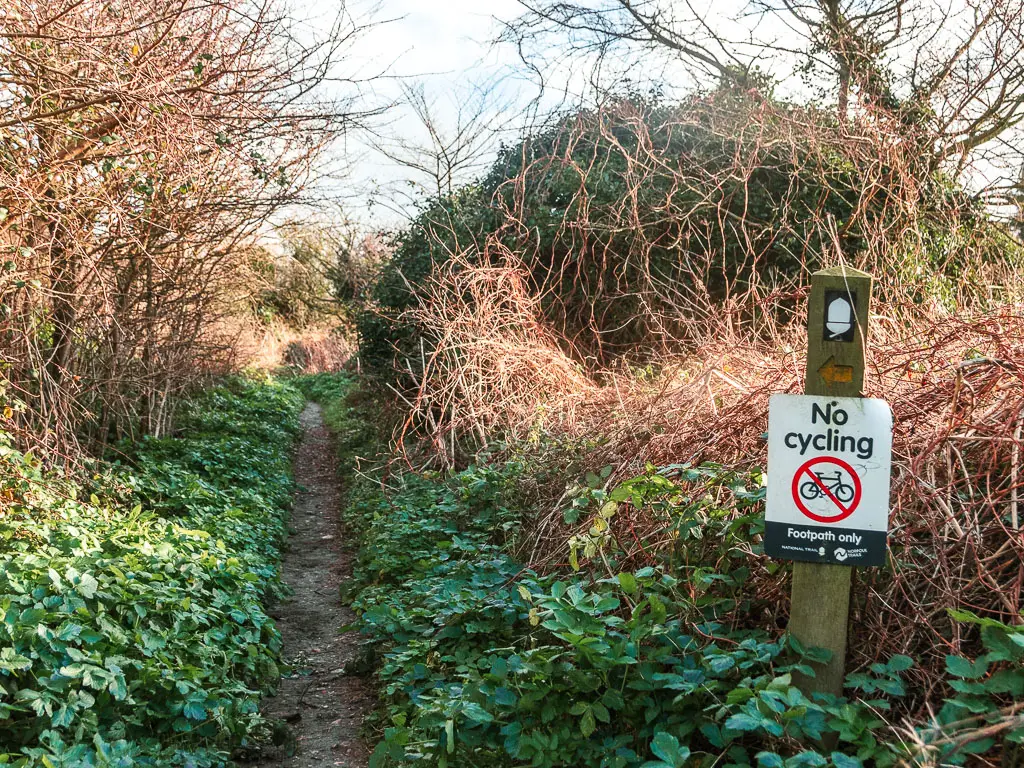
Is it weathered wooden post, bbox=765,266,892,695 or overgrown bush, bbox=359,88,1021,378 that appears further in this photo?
overgrown bush, bbox=359,88,1021,378

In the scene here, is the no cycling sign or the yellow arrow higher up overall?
the yellow arrow

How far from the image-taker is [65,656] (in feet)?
13.0

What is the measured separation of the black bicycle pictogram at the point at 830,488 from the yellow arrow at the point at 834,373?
13.5 inches

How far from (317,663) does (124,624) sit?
4.92 ft

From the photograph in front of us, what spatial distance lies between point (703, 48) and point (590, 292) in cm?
572

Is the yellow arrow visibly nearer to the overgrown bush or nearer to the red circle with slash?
the red circle with slash

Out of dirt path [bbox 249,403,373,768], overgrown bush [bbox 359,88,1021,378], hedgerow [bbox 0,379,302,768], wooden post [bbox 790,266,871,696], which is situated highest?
overgrown bush [bbox 359,88,1021,378]

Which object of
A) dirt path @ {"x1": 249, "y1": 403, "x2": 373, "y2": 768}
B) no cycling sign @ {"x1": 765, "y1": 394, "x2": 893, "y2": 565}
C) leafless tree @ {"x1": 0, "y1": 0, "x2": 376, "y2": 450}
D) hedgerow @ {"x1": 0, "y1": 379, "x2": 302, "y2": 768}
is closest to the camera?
no cycling sign @ {"x1": 765, "y1": 394, "x2": 893, "y2": 565}

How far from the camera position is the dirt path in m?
4.39

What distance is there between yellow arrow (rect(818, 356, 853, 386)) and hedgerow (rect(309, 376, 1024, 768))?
35.6 inches

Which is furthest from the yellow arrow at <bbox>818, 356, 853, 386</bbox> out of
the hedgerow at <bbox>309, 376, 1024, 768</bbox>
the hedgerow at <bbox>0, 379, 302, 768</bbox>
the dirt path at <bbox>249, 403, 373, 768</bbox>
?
the hedgerow at <bbox>0, 379, 302, 768</bbox>

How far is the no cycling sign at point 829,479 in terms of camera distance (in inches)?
115

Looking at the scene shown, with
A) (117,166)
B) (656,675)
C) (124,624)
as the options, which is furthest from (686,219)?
(124,624)

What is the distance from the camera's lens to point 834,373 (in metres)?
3.02
